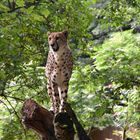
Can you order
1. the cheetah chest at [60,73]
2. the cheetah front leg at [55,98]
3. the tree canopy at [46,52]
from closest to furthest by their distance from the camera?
the cheetah chest at [60,73], the cheetah front leg at [55,98], the tree canopy at [46,52]

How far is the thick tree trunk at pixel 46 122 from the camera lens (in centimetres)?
544

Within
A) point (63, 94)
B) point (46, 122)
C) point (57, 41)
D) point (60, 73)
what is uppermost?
point (57, 41)

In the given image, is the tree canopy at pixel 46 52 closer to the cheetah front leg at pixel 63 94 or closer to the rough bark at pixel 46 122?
the rough bark at pixel 46 122

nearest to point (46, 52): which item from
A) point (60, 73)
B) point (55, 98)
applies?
point (55, 98)

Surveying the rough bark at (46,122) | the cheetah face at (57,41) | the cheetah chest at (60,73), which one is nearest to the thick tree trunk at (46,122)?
the rough bark at (46,122)

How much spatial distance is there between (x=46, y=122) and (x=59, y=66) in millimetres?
862

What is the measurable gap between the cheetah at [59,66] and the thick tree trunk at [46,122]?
18 cm

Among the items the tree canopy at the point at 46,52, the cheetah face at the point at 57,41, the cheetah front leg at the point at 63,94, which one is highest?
the tree canopy at the point at 46,52

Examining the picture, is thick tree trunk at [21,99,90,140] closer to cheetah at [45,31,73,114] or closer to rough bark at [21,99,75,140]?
rough bark at [21,99,75,140]

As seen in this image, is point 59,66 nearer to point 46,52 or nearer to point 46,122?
point 46,122

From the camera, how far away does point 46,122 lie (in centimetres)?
560

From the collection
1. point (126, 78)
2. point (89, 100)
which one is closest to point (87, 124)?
point (89, 100)

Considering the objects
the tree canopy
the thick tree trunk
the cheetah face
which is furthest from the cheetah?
the tree canopy

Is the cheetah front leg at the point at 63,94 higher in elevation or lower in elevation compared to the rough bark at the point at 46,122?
higher
